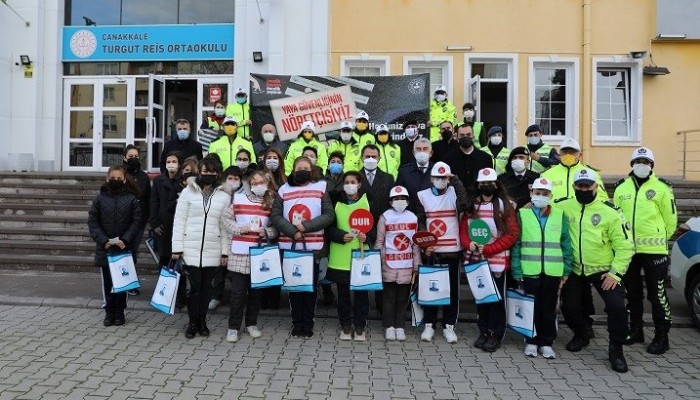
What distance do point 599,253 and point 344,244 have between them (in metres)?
2.72

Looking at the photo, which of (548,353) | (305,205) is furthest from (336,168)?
(548,353)

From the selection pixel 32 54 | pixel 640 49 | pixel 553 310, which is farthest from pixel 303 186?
pixel 32 54

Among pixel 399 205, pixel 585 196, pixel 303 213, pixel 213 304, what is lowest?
pixel 213 304

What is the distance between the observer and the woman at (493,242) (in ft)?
20.2

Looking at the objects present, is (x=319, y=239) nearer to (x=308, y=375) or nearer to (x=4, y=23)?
(x=308, y=375)

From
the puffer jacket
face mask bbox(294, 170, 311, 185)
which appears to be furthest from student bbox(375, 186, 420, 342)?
the puffer jacket

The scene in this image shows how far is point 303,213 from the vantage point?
6.52 meters

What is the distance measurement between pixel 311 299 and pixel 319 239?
2.31 feet

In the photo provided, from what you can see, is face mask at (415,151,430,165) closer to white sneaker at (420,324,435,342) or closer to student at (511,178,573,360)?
student at (511,178,573,360)

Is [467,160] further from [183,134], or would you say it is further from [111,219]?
[111,219]

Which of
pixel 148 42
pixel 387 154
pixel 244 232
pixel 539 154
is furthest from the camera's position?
pixel 148 42

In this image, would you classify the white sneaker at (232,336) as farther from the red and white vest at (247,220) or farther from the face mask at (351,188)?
the face mask at (351,188)

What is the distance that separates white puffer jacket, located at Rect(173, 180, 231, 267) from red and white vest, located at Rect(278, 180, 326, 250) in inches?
28.7

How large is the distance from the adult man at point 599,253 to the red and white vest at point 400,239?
164 centimetres
